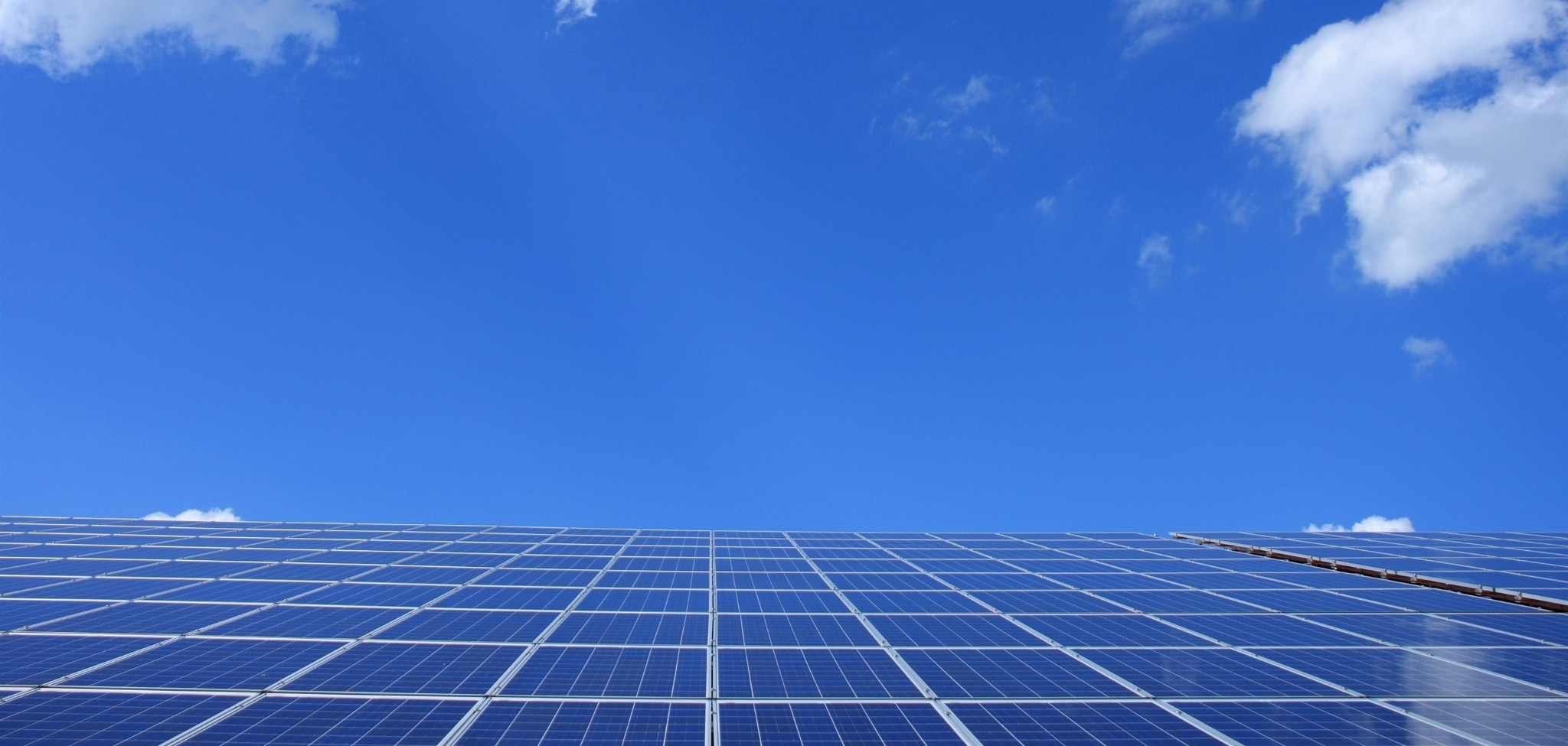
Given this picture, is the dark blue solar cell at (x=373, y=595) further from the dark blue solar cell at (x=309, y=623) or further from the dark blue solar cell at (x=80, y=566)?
the dark blue solar cell at (x=80, y=566)

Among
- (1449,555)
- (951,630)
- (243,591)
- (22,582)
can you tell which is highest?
(1449,555)

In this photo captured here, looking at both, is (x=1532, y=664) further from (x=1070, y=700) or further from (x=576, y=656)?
(x=576, y=656)

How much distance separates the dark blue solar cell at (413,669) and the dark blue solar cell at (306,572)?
9346 millimetres

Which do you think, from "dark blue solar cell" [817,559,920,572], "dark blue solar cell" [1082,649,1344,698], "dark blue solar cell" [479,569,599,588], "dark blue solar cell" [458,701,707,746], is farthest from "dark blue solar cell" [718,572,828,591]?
"dark blue solar cell" [458,701,707,746]

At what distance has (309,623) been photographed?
52.3ft

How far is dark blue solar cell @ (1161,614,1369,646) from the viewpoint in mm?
15758

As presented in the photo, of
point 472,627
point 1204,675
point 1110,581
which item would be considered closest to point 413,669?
point 472,627

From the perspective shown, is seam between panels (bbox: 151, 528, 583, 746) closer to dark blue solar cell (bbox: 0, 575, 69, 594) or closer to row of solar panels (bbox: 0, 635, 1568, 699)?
row of solar panels (bbox: 0, 635, 1568, 699)

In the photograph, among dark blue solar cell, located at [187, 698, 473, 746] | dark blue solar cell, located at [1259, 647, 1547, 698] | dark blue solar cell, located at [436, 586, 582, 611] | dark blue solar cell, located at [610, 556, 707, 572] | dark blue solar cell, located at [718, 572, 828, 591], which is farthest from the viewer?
dark blue solar cell, located at [610, 556, 707, 572]

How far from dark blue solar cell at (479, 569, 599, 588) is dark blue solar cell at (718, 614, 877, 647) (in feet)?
21.1

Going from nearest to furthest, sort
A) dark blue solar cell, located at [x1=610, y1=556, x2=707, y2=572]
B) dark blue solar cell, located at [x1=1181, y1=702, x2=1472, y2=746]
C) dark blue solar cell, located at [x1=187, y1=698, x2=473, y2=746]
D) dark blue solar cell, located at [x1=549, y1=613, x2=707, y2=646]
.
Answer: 1. dark blue solar cell, located at [x1=187, y1=698, x2=473, y2=746]
2. dark blue solar cell, located at [x1=1181, y1=702, x2=1472, y2=746]
3. dark blue solar cell, located at [x1=549, y1=613, x2=707, y2=646]
4. dark blue solar cell, located at [x1=610, y1=556, x2=707, y2=572]

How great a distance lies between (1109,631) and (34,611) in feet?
80.2

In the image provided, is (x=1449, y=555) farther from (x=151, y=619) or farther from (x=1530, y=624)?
(x=151, y=619)

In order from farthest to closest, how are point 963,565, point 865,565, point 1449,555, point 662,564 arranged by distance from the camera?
point 1449,555, point 963,565, point 865,565, point 662,564
